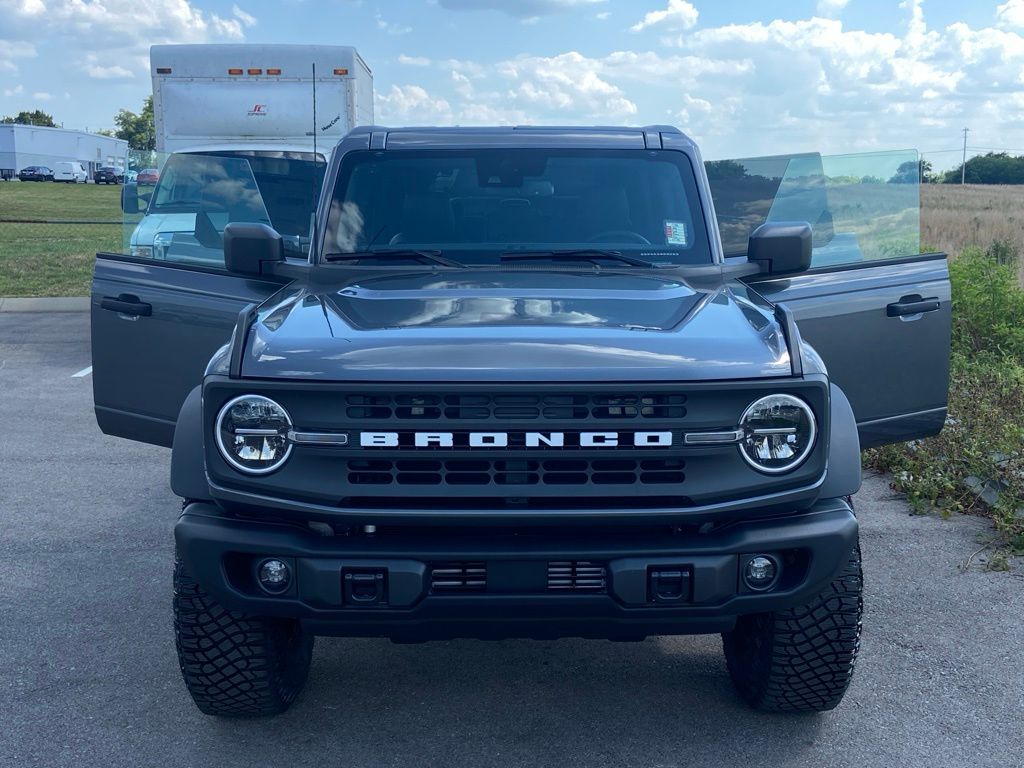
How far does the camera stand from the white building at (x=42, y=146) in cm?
6831

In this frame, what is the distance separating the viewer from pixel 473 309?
3707mm

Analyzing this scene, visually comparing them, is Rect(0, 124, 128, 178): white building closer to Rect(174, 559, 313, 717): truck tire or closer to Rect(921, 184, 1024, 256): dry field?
Rect(921, 184, 1024, 256): dry field

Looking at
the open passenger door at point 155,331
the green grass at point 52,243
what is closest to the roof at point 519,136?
the open passenger door at point 155,331

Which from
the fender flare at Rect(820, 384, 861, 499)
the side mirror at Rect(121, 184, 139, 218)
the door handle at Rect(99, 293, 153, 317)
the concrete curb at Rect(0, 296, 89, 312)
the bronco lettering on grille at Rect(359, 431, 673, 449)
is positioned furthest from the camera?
the concrete curb at Rect(0, 296, 89, 312)

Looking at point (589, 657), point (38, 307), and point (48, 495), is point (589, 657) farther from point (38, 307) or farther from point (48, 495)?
point (38, 307)

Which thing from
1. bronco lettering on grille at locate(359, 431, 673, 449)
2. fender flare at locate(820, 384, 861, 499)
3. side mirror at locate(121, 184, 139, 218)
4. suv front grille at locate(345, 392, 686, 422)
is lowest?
fender flare at locate(820, 384, 861, 499)

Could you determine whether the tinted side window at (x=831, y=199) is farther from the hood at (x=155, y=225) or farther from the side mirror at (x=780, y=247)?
the hood at (x=155, y=225)

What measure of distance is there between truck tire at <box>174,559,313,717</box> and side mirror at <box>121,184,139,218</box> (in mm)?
8077

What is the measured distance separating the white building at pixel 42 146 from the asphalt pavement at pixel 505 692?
2501 inches

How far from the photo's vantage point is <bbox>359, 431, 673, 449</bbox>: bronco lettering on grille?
3.15 meters

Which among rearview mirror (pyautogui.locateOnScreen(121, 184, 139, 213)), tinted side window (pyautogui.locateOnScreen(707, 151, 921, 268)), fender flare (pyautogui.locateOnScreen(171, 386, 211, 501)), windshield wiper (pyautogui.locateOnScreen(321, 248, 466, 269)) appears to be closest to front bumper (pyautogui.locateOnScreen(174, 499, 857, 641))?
fender flare (pyautogui.locateOnScreen(171, 386, 211, 501))

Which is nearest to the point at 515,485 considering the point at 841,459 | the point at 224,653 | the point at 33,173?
the point at 841,459

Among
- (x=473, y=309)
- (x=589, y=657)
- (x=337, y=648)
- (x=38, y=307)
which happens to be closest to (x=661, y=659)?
(x=589, y=657)

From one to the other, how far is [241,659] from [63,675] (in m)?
0.99
